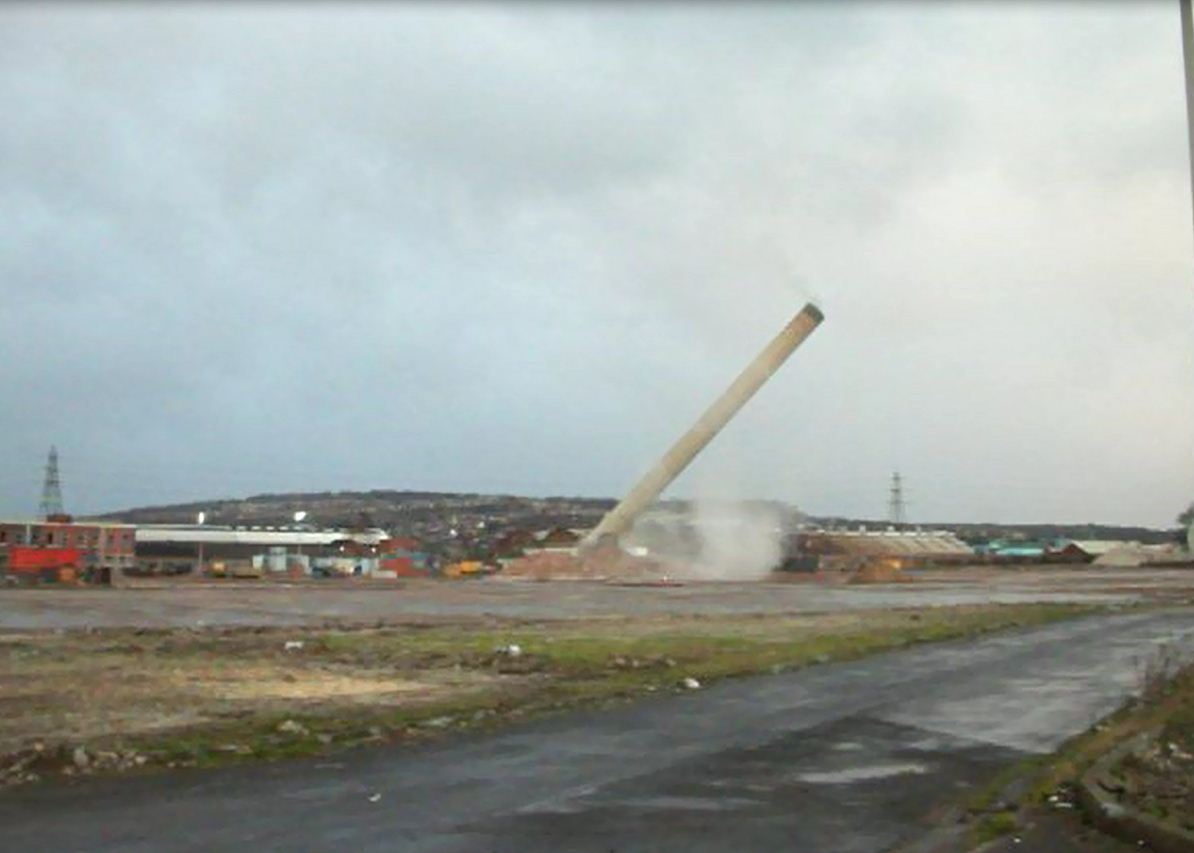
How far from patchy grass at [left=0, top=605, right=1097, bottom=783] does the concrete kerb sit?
6597mm

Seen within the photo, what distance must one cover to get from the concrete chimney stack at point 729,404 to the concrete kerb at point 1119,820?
74.2m

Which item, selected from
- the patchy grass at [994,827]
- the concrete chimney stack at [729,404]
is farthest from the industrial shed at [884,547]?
the patchy grass at [994,827]

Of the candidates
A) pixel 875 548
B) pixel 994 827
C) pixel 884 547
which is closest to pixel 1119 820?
pixel 994 827

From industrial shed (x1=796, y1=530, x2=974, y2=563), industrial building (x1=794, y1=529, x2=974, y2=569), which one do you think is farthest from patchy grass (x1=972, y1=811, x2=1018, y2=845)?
industrial shed (x1=796, y1=530, x2=974, y2=563)

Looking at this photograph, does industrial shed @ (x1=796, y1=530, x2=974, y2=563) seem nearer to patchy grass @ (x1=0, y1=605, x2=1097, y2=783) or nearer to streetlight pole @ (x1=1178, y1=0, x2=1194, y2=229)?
patchy grass @ (x1=0, y1=605, x2=1097, y2=783)

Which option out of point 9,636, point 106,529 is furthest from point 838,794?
point 106,529

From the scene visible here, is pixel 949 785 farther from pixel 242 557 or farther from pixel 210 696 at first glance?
pixel 242 557

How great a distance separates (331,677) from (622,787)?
9.27 m

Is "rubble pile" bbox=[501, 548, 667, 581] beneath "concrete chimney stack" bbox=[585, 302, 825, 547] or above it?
beneath

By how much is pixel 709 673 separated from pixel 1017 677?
15.3ft

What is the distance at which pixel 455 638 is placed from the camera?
2652 cm

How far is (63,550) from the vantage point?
8250 cm

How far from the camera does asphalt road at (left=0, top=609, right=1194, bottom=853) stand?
8164mm

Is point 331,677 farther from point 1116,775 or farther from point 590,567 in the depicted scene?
point 590,567
